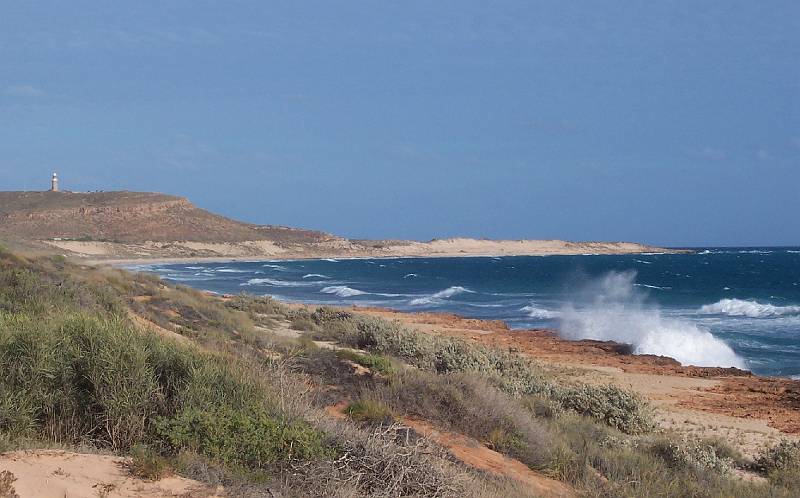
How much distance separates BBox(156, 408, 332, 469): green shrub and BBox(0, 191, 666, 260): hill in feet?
274

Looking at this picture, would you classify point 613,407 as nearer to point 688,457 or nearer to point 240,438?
point 688,457

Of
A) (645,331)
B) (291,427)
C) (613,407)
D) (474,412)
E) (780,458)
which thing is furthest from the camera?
(645,331)

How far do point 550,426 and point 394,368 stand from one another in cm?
308

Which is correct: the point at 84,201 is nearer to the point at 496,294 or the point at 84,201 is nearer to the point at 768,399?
the point at 496,294

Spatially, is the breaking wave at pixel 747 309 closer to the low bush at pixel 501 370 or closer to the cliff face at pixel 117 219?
the low bush at pixel 501 370

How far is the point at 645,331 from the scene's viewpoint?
3158 cm

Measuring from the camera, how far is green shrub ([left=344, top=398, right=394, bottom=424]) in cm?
854

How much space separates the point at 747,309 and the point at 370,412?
39.1 metres

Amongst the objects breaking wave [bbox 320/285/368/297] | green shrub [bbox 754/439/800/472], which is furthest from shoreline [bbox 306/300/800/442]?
breaking wave [bbox 320/285/368/297]

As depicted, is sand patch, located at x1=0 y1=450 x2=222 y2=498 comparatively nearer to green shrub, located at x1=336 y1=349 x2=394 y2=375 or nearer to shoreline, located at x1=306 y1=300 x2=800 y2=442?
green shrub, located at x1=336 y1=349 x2=394 y2=375

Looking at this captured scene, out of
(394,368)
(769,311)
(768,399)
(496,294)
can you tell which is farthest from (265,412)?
(496,294)

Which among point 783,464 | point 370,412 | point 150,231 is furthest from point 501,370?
point 150,231

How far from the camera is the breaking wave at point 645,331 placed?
88.3ft

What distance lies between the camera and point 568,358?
77.8 feet
